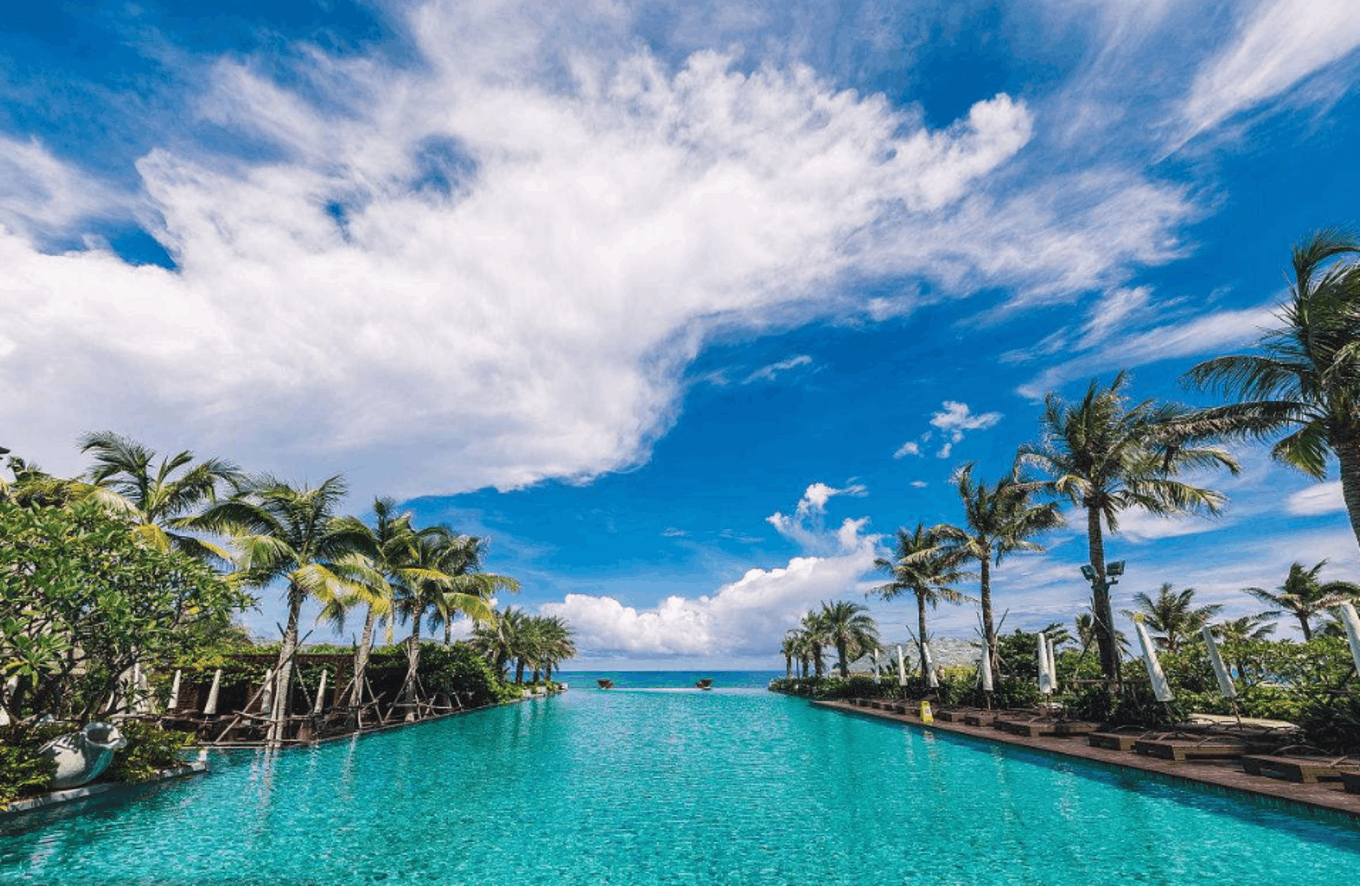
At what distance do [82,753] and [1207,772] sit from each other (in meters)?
19.9

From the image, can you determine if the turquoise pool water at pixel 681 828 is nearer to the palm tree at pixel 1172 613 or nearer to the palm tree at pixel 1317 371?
the palm tree at pixel 1317 371

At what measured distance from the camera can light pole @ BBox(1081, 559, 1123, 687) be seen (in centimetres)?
1811

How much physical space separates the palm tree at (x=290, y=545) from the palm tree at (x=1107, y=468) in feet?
75.4

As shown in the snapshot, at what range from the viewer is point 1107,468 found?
2056cm

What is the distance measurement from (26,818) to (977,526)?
3131 centimetres

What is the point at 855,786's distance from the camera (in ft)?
45.3

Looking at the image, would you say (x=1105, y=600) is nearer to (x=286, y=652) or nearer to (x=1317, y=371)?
(x=1317, y=371)

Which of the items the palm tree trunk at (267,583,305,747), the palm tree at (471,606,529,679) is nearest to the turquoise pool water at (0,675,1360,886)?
the palm tree trunk at (267,583,305,747)

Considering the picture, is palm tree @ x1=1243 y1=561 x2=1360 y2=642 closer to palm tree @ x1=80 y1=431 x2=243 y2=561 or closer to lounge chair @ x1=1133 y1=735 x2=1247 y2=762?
lounge chair @ x1=1133 y1=735 x2=1247 y2=762

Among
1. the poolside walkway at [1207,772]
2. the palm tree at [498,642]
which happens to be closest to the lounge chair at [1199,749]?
the poolside walkway at [1207,772]

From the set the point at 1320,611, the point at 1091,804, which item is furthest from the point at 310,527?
the point at 1320,611

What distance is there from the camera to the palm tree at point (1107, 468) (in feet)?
61.7

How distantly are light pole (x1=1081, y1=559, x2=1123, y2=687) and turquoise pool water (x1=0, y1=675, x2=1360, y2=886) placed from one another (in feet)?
16.5

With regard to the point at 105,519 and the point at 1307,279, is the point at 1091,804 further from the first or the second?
the point at 105,519
